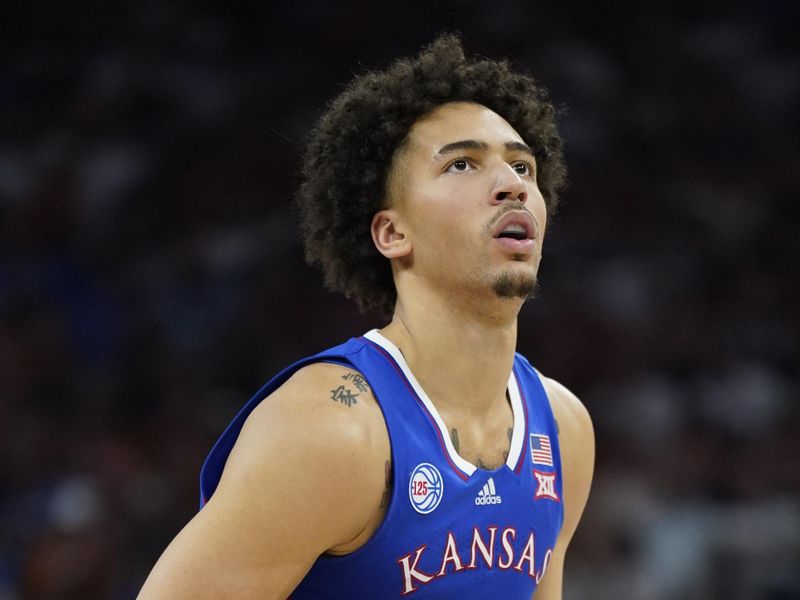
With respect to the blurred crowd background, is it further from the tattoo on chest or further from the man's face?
the man's face

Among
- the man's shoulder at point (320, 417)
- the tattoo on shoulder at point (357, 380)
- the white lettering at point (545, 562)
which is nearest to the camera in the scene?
the man's shoulder at point (320, 417)

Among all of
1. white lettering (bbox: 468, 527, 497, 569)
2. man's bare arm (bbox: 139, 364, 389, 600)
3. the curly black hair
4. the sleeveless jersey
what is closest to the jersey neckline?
the sleeveless jersey

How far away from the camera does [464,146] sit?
3.23 meters

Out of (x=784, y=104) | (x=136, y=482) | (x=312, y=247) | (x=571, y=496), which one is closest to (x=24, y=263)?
(x=136, y=482)

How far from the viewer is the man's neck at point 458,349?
3.15 m

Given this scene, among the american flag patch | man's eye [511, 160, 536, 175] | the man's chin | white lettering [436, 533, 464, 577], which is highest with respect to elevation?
man's eye [511, 160, 536, 175]

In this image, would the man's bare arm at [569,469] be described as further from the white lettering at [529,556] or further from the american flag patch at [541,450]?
the white lettering at [529,556]

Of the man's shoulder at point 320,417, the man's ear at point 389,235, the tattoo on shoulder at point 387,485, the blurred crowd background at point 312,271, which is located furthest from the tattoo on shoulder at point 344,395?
the blurred crowd background at point 312,271

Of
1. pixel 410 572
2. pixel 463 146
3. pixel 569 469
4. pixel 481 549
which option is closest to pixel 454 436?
pixel 481 549

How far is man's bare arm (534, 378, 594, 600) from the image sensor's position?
3471mm

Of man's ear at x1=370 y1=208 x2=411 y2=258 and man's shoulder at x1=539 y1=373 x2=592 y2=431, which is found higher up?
man's ear at x1=370 y1=208 x2=411 y2=258

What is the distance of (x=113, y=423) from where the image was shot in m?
6.33

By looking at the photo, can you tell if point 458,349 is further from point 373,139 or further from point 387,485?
point 373,139

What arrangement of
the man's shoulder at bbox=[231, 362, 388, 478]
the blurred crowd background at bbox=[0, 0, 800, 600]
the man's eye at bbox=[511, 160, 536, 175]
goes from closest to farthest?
the man's shoulder at bbox=[231, 362, 388, 478]
the man's eye at bbox=[511, 160, 536, 175]
the blurred crowd background at bbox=[0, 0, 800, 600]
